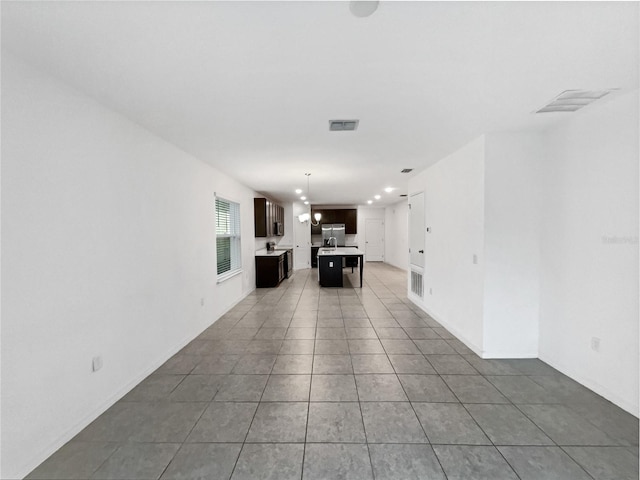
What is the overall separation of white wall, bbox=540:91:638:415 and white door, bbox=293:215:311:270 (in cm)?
762

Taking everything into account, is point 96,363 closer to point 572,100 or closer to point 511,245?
point 511,245

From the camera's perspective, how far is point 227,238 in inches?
207

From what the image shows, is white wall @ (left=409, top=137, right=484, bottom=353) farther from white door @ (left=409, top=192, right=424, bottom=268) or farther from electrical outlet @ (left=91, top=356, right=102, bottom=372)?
electrical outlet @ (left=91, top=356, right=102, bottom=372)

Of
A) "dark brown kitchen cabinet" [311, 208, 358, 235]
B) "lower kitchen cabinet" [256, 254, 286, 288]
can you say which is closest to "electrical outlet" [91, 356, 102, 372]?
"lower kitchen cabinet" [256, 254, 286, 288]

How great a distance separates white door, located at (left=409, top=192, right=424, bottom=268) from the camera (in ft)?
15.9

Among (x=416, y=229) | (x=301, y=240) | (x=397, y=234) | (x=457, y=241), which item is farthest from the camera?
(x=397, y=234)

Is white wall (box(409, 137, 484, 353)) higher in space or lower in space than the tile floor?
higher

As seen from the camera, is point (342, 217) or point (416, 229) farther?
point (342, 217)

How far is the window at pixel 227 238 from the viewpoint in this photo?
4.79 meters

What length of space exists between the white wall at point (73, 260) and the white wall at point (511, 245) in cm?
357

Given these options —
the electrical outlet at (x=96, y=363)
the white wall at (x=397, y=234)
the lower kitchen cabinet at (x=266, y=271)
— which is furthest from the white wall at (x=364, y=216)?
the electrical outlet at (x=96, y=363)

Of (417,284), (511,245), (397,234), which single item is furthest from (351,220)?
(511,245)

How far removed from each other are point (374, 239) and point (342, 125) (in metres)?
9.39

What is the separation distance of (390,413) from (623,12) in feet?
9.00
